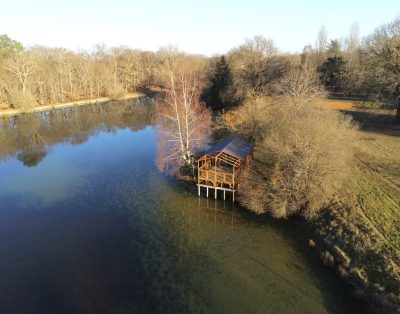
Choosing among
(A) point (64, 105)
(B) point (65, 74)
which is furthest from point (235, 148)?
(B) point (65, 74)

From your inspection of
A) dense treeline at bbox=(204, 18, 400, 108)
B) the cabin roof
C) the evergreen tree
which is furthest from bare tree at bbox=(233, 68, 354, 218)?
the evergreen tree

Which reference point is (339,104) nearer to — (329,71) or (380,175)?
(329,71)

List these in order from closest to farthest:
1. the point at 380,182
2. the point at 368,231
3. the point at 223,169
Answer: the point at 368,231 < the point at 380,182 < the point at 223,169

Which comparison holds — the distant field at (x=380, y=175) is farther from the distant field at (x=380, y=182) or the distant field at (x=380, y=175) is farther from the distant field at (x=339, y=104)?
the distant field at (x=339, y=104)

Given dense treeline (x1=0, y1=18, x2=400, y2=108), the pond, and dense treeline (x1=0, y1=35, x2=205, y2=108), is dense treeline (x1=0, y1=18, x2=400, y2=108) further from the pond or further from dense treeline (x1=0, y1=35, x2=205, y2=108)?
the pond

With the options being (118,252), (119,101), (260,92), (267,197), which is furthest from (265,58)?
(119,101)

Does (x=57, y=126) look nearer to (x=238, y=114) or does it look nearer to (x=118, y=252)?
(x=238, y=114)
